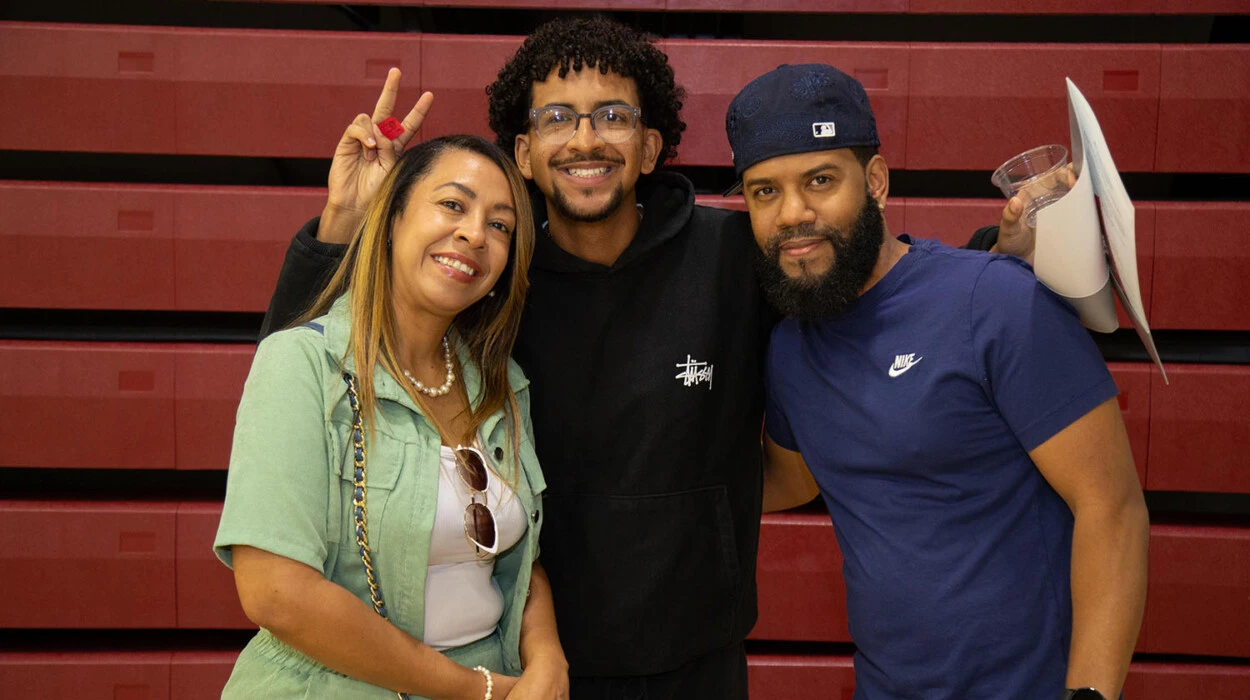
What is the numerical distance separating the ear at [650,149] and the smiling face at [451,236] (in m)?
0.53

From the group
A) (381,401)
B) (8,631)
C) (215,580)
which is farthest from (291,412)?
(8,631)

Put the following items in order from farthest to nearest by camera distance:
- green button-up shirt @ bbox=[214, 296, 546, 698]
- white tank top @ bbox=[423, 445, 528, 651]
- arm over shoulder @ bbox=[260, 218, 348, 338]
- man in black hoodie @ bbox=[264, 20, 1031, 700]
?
man in black hoodie @ bbox=[264, 20, 1031, 700]
arm over shoulder @ bbox=[260, 218, 348, 338]
white tank top @ bbox=[423, 445, 528, 651]
green button-up shirt @ bbox=[214, 296, 546, 698]

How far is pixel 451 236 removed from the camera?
1601 mm

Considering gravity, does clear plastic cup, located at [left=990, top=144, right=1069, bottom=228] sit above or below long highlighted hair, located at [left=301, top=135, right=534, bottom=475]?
above

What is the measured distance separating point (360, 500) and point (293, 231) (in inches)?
72.1

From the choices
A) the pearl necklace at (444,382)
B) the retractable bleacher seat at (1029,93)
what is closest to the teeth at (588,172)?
the pearl necklace at (444,382)

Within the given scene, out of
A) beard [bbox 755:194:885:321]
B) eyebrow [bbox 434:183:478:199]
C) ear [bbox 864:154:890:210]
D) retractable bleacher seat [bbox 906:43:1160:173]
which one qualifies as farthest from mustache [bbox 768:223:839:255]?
retractable bleacher seat [bbox 906:43:1160:173]

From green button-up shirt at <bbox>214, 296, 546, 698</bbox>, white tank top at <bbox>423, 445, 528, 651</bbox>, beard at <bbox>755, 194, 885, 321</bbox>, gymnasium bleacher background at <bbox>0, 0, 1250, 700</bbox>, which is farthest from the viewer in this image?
gymnasium bleacher background at <bbox>0, 0, 1250, 700</bbox>

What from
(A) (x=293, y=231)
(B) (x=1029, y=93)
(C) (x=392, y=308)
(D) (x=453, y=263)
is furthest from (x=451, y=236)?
(B) (x=1029, y=93)

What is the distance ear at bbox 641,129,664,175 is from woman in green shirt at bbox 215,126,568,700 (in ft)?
1.59

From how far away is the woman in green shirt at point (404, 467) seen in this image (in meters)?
1.35

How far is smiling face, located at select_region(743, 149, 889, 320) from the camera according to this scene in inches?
63.0

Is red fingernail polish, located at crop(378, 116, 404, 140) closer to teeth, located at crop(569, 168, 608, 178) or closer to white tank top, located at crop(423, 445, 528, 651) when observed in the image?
teeth, located at crop(569, 168, 608, 178)

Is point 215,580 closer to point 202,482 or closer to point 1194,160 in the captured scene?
point 202,482
